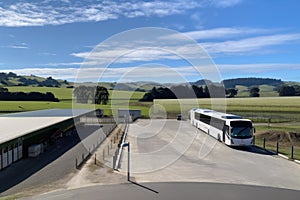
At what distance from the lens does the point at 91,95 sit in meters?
105

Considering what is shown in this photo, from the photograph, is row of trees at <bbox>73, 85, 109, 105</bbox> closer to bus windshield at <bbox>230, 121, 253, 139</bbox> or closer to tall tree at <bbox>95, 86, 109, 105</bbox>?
tall tree at <bbox>95, 86, 109, 105</bbox>

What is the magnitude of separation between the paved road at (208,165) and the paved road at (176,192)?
3.67 feet

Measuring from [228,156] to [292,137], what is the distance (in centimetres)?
1394

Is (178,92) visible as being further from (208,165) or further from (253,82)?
(253,82)

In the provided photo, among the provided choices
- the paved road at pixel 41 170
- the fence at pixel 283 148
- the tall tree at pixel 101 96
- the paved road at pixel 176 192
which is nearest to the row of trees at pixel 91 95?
the tall tree at pixel 101 96

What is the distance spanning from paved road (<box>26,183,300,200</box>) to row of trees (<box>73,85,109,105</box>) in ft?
282

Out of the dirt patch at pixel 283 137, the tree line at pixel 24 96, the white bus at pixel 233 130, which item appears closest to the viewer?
the white bus at pixel 233 130

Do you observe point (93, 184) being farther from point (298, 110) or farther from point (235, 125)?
point (298, 110)

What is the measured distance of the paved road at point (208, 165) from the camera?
1911 cm

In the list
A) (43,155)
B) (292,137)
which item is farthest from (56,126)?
(292,137)

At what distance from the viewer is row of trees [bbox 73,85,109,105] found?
103m

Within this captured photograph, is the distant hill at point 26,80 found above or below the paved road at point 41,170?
above

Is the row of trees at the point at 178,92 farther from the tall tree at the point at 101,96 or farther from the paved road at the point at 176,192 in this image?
the paved road at the point at 176,192

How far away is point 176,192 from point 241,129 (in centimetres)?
1595
